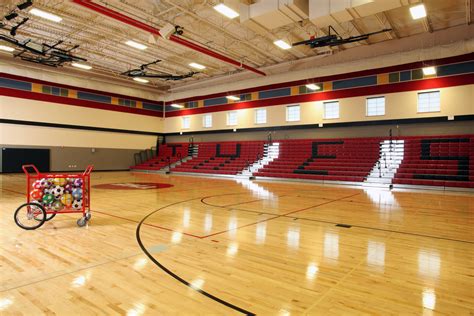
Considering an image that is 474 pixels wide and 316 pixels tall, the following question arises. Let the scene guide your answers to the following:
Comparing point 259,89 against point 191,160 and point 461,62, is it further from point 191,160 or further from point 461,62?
point 461,62

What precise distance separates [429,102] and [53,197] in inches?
558

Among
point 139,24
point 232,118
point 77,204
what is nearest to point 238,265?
point 77,204

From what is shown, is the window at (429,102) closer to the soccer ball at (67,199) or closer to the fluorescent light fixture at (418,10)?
the fluorescent light fixture at (418,10)

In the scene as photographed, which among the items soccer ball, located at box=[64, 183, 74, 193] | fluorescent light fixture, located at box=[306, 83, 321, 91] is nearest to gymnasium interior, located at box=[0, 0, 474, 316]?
soccer ball, located at box=[64, 183, 74, 193]

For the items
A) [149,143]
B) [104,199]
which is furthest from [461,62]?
[149,143]

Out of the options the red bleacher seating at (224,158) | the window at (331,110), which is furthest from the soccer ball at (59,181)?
the window at (331,110)

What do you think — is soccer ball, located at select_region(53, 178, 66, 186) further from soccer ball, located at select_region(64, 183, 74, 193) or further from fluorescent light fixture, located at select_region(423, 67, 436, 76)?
fluorescent light fixture, located at select_region(423, 67, 436, 76)

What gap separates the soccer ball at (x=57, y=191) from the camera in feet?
15.2

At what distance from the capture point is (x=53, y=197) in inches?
182

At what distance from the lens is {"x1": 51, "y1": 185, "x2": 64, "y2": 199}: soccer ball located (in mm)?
4634

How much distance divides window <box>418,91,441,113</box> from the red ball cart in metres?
13.5

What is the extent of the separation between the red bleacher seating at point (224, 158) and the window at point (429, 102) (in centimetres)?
783

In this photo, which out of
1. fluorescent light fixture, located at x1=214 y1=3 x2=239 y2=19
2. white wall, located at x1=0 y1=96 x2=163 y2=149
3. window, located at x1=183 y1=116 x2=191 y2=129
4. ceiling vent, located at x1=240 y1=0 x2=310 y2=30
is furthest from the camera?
window, located at x1=183 y1=116 x2=191 y2=129

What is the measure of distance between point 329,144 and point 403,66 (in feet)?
15.2
